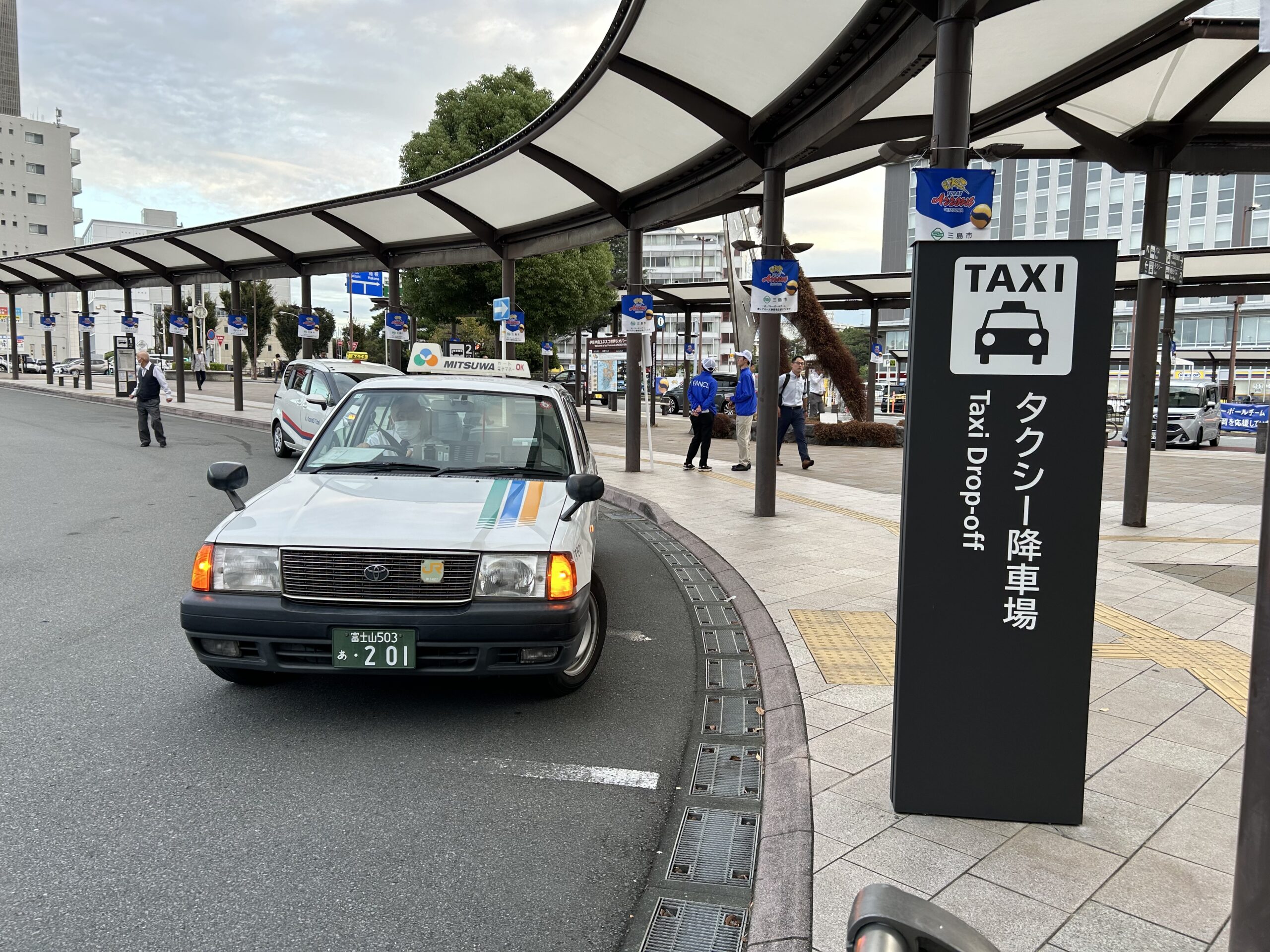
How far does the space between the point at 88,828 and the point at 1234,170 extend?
38.8 ft

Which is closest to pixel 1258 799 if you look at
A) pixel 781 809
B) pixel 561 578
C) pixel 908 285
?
pixel 781 809

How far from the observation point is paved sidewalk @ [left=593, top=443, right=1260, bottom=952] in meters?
2.75

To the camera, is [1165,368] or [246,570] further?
[1165,368]

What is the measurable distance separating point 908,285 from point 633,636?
21107 millimetres

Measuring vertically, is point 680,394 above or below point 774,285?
below

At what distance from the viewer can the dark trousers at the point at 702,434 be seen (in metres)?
15.7

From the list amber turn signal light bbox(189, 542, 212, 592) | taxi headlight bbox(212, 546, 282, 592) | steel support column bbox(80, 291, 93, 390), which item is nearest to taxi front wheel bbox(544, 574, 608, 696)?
taxi headlight bbox(212, 546, 282, 592)

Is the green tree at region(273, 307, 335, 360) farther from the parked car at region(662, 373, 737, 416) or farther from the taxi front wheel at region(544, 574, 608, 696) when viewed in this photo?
the taxi front wheel at region(544, 574, 608, 696)

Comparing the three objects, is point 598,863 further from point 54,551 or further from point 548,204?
point 548,204

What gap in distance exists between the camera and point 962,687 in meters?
3.13

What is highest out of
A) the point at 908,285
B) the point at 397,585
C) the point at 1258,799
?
the point at 908,285

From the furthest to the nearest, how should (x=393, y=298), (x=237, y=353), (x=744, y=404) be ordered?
(x=237, y=353), (x=393, y=298), (x=744, y=404)

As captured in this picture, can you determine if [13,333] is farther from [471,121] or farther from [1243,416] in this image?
[1243,416]

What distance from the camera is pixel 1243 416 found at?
30.4 meters
